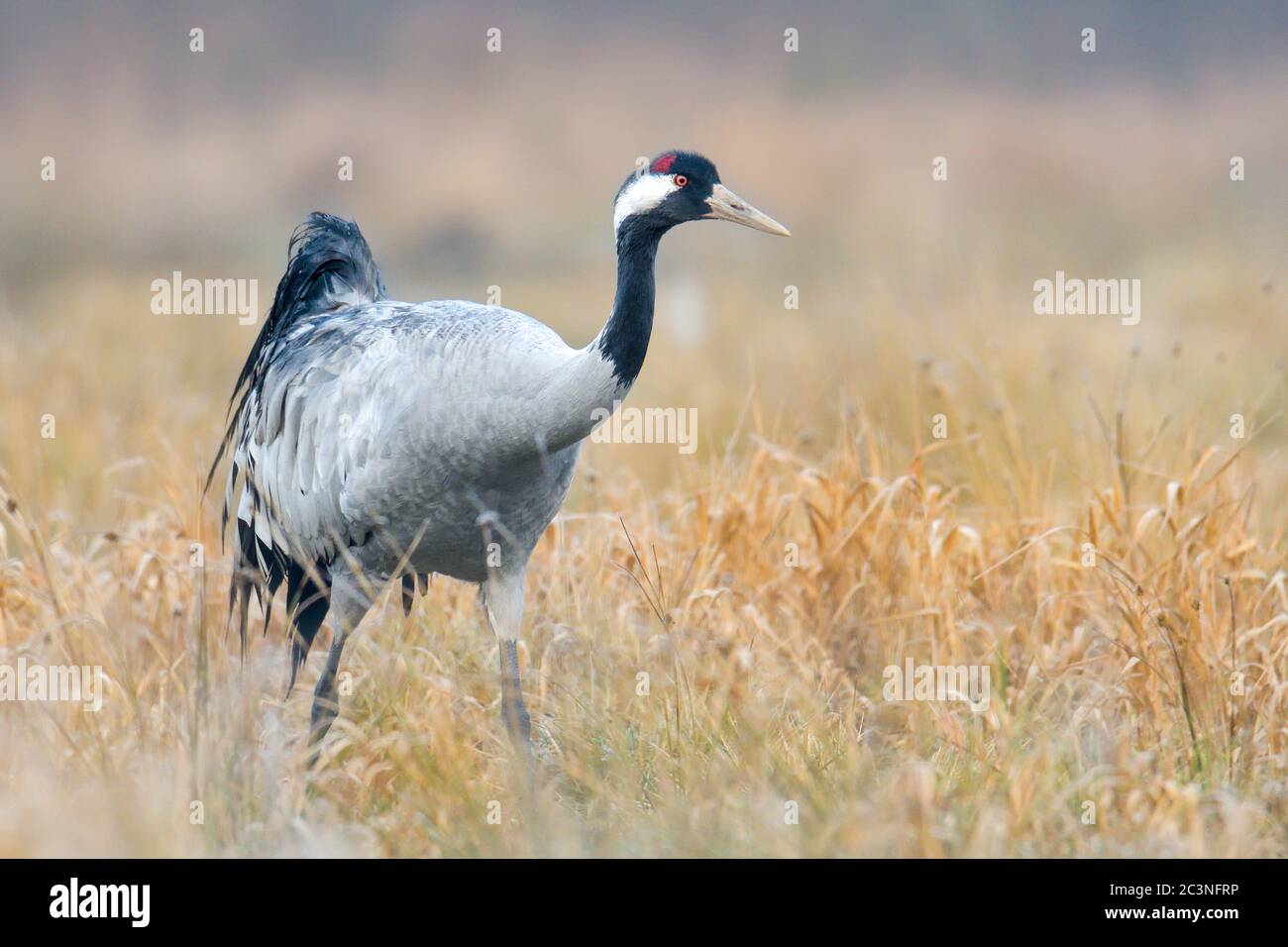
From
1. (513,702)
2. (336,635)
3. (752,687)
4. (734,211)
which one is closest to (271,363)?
(336,635)

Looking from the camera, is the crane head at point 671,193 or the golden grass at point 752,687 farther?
the crane head at point 671,193

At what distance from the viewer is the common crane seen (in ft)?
11.8

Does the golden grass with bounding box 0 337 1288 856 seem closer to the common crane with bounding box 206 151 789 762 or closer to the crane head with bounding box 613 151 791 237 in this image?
the common crane with bounding box 206 151 789 762

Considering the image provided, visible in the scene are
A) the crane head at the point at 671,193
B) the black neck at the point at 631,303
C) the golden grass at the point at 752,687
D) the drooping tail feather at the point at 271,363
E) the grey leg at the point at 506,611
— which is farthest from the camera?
the drooping tail feather at the point at 271,363

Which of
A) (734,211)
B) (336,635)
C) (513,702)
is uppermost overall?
(734,211)

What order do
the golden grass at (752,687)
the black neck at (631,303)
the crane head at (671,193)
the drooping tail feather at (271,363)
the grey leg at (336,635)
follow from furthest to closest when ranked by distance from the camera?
1. the drooping tail feather at (271,363)
2. the grey leg at (336,635)
3. the crane head at (671,193)
4. the black neck at (631,303)
5. the golden grass at (752,687)

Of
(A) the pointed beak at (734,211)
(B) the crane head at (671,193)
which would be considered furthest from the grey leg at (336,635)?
(A) the pointed beak at (734,211)

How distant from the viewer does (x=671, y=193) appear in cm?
366

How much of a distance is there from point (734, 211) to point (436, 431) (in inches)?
36.0

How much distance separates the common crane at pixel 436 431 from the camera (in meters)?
3.61

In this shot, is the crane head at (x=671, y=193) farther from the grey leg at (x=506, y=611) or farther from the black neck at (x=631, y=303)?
the grey leg at (x=506, y=611)

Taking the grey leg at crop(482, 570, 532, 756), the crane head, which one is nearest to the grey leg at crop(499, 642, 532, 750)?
the grey leg at crop(482, 570, 532, 756)

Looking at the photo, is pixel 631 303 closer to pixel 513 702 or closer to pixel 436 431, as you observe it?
pixel 436 431

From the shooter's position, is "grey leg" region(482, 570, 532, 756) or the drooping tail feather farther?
the drooping tail feather
